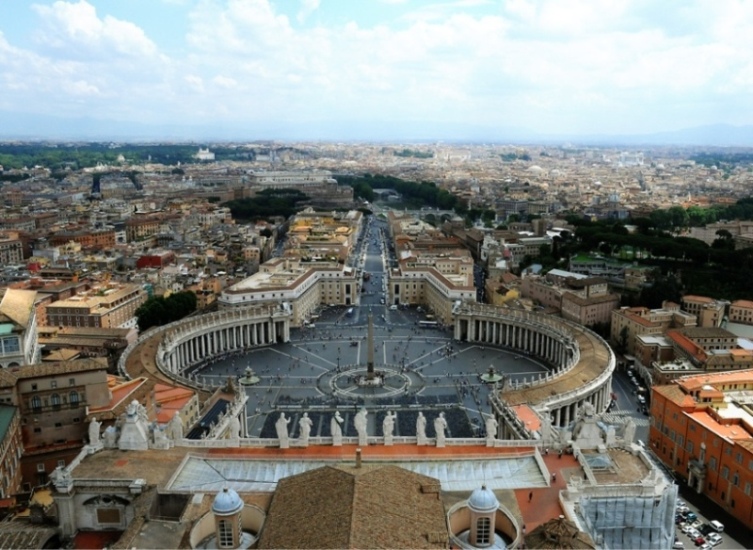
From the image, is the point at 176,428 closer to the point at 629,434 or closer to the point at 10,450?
the point at 10,450

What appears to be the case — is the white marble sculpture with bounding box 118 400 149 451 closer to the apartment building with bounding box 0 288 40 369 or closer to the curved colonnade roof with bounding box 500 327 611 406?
the apartment building with bounding box 0 288 40 369

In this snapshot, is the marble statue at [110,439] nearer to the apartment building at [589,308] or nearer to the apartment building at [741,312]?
the apartment building at [589,308]

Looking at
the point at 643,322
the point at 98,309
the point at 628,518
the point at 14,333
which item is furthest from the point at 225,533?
the point at 643,322

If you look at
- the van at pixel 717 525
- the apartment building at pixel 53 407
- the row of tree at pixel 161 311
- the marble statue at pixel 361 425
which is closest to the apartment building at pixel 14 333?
the apartment building at pixel 53 407

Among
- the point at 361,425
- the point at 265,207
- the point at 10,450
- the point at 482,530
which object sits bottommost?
the point at 265,207

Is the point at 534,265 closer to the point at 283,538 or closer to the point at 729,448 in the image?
the point at 729,448

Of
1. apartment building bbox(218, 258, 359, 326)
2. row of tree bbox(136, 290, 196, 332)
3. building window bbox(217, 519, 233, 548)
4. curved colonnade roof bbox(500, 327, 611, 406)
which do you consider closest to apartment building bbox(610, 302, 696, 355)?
curved colonnade roof bbox(500, 327, 611, 406)

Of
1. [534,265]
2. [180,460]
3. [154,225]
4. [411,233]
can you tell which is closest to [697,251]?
[534,265]
